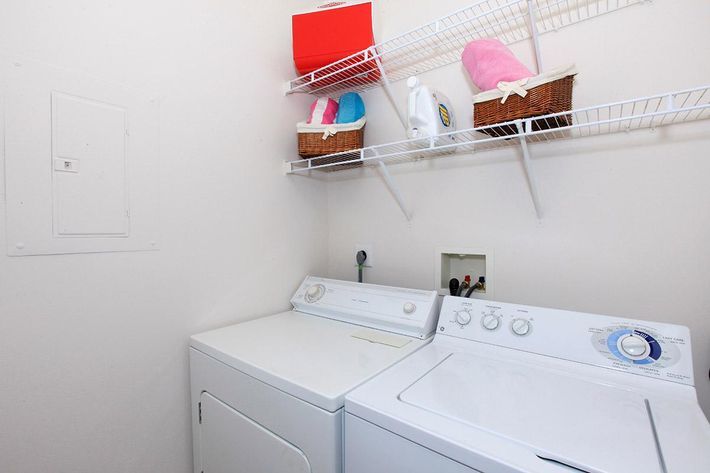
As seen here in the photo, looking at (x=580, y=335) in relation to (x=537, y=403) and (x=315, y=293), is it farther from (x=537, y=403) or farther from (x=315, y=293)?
(x=315, y=293)

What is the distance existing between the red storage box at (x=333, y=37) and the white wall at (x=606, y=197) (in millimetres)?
345

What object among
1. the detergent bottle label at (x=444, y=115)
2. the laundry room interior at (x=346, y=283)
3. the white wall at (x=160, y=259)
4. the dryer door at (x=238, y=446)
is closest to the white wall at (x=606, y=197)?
the laundry room interior at (x=346, y=283)

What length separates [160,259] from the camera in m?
1.32

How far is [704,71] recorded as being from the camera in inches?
41.9

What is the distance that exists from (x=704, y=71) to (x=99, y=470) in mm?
2427

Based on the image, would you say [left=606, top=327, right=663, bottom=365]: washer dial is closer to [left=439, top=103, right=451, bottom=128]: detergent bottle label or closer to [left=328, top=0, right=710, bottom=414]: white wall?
[left=328, top=0, right=710, bottom=414]: white wall

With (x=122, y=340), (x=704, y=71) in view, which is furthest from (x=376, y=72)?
(x=122, y=340)

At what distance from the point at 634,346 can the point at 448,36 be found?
1430 millimetres

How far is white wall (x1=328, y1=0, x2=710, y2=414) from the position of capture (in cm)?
109

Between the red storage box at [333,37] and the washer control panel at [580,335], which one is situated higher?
the red storage box at [333,37]

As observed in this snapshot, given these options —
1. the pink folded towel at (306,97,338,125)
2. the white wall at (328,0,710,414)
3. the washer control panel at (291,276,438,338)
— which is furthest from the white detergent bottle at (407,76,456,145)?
the washer control panel at (291,276,438,338)

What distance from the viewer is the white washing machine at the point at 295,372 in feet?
3.02

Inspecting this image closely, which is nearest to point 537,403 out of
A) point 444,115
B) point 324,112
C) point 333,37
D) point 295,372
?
point 295,372

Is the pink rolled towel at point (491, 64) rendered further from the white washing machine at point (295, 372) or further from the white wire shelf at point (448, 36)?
the white washing machine at point (295, 372)
